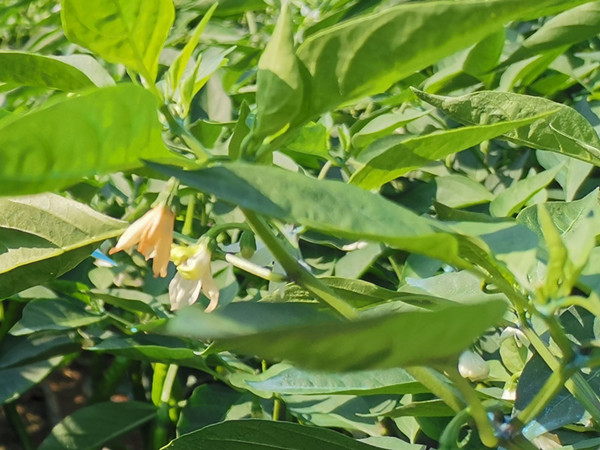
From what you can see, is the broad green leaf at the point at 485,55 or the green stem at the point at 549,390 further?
the broad green leaf at the point at 485,55

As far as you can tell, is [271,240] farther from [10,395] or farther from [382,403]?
[10,395]

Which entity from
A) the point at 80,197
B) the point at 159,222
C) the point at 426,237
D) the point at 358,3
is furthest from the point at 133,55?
the point at 358,3

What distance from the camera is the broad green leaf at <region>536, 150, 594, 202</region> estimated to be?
2.47ft

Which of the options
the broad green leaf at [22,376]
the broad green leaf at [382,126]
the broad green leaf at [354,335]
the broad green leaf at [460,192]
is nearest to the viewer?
the broad green leaf at [354,335]

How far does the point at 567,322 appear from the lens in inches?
23.3

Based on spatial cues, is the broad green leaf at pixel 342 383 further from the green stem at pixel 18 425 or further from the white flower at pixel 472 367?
the green stem at pixel 18 425

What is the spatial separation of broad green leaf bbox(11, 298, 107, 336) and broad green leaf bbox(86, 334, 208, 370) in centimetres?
7

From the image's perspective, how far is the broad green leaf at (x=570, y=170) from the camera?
753 millimetres

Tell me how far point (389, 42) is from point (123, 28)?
5.5 inches

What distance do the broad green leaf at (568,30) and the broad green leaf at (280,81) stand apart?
35cm

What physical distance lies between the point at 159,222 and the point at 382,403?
346mm

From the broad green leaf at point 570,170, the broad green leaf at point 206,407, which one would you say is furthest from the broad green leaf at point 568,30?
the broad green leaf at point 206,407

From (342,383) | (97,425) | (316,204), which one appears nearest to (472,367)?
(342,383)

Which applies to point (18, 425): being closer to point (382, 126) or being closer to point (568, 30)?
point (382, 126)
